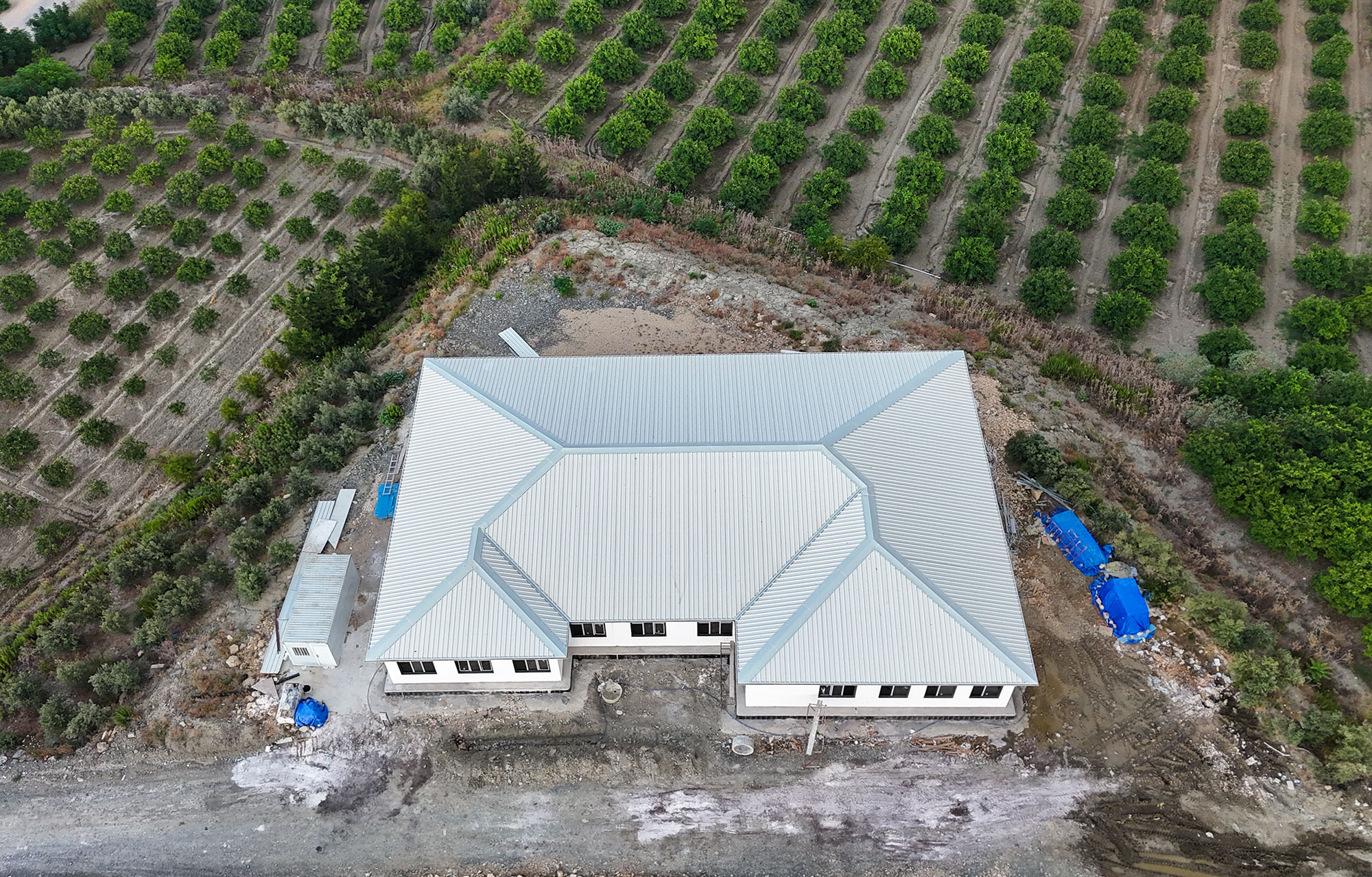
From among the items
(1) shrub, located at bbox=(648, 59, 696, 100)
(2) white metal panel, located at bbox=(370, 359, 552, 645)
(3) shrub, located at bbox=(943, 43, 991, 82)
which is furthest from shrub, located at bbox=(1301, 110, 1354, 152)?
(2) white metal panel, located at bbox=(370, 359, 552, 645)

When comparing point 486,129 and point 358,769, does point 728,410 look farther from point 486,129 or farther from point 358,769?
point 486,129

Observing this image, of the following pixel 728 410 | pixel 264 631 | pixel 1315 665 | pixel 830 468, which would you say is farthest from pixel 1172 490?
pixel 264 631

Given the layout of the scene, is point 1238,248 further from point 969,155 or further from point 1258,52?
point 1258,52

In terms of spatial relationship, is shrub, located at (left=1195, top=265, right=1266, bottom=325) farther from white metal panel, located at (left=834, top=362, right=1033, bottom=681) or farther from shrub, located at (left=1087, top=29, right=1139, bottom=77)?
white metal panel, located at (left=834, top=362, right=1033, bottom=681)

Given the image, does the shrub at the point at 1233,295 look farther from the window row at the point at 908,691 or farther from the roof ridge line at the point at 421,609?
the roof ridge line at the point at 421,609

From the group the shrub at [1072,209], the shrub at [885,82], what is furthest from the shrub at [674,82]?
the shrub at [1072,209]
